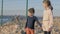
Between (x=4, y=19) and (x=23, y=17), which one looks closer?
(x=23, y=17)

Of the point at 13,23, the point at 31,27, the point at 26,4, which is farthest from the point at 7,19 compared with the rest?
the point at 31,27

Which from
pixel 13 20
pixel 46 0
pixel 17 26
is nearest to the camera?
pixel 46 0

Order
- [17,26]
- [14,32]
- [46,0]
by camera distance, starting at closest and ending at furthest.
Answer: [46,0]
[14,32]
[17,26]

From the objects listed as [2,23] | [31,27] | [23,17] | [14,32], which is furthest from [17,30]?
[31,27]

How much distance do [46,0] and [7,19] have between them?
8353 mm

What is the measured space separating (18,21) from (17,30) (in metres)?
1.65

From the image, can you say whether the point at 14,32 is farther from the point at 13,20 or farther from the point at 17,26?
the point at 13,20

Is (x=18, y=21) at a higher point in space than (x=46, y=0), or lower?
lower

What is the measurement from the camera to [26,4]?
15859mm

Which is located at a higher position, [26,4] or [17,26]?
[26,4]

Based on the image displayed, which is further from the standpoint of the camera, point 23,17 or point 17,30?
point 23,17

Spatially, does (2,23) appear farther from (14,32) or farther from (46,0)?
(46,0)

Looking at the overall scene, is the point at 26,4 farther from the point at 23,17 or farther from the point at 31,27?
the point at 31,27

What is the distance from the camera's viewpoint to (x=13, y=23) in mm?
16562
